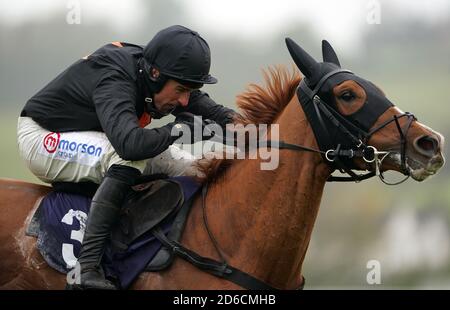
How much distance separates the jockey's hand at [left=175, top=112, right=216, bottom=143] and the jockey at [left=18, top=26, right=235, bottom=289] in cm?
2

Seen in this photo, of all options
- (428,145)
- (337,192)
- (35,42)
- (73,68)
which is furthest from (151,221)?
(35,42)

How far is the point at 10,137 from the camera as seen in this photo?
12.5 metres

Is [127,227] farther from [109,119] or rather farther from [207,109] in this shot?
[207,109]

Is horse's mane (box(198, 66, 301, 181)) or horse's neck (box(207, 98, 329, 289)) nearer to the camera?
horse's neck (box(207, 98, 329, 289))

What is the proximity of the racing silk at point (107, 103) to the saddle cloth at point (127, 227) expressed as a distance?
0.39 metres

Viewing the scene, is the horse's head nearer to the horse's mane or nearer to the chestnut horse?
the chestnut horse

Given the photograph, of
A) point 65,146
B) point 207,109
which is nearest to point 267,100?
point 207,109

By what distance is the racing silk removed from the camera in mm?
4703

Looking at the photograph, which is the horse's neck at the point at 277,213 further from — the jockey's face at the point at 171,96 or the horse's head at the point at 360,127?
the jockey's face at the point at 171,96

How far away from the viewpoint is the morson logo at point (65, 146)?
5.01 meters

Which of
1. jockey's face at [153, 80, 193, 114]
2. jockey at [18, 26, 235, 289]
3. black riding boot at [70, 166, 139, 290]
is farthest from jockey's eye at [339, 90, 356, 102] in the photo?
black riding boot at [70, 166, 139, 290]

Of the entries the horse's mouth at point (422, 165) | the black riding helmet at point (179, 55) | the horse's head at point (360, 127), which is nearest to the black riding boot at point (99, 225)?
the black riding helmet at point (179, 55)

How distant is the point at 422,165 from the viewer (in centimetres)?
450
